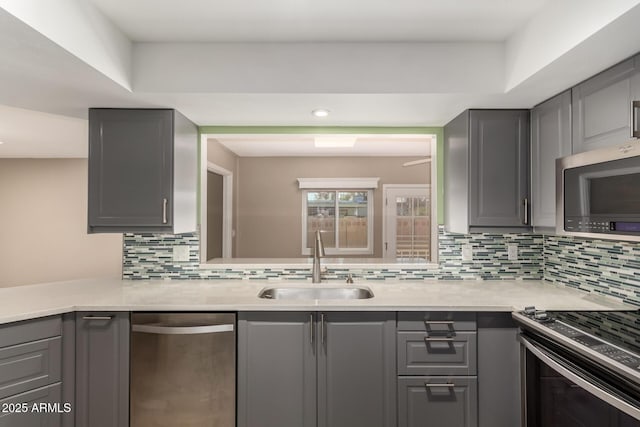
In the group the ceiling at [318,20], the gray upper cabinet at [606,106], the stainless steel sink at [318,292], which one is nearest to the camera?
the gray upper cabinet at [606,106]

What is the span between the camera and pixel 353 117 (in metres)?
2.31

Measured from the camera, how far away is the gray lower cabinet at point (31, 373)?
5.47 ft

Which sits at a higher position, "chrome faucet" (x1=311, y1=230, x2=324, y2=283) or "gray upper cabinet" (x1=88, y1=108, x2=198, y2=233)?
"gray upper cabinet" (x1=88, y1=108, x2=198, y2=233)

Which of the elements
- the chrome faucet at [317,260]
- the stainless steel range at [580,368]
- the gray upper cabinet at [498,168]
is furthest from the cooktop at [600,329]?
the chrome faucet at [317,260]

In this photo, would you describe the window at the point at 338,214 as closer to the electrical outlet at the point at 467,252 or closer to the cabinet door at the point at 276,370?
the electrical outlet at the point at 467,252

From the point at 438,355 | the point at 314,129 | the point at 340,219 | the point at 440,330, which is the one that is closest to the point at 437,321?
the point at 440,330

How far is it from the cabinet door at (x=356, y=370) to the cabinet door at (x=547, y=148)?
102 centimetres

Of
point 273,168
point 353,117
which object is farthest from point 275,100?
point 273,168

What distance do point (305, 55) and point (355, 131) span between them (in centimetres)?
84

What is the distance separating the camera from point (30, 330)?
5.71 feet

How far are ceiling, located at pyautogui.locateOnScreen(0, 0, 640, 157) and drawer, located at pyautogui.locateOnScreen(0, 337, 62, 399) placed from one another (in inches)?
48.1

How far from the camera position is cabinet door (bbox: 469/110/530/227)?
2.17 metres

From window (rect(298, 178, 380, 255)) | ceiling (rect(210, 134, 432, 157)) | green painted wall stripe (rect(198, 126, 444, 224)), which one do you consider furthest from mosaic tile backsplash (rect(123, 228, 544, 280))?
window (rect(298, 178, 380, 255))

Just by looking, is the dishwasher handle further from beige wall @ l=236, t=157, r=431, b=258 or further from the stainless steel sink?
beige wall @ l=236, t=157, r=431, b=258
